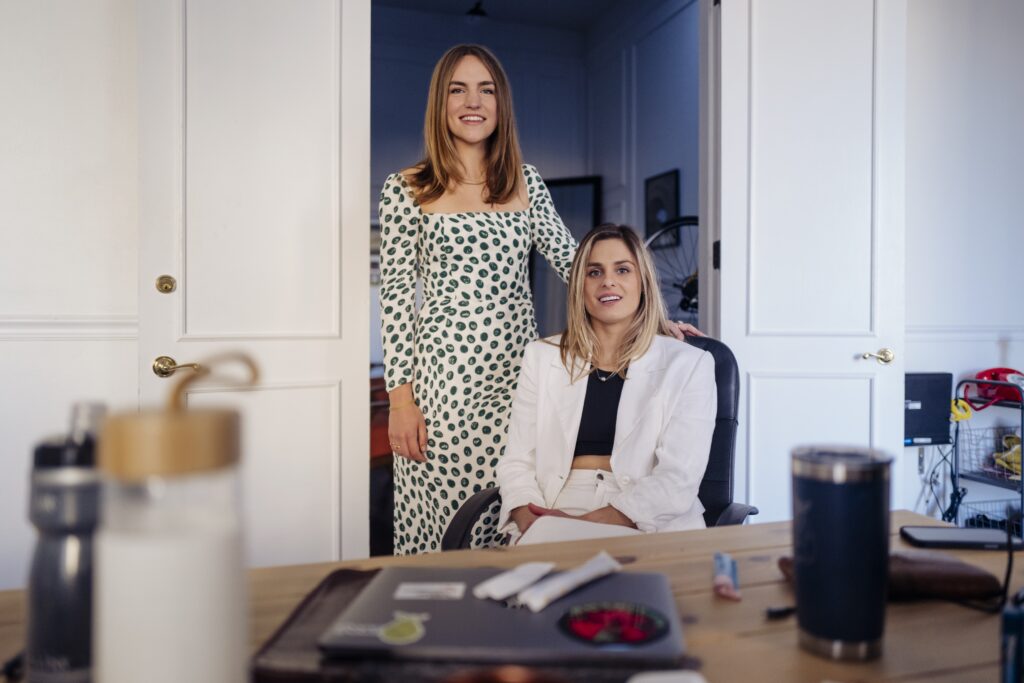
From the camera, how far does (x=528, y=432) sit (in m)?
1.80

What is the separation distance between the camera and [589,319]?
6.16 ft

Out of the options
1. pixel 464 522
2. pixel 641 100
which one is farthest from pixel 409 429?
pixel 641 100

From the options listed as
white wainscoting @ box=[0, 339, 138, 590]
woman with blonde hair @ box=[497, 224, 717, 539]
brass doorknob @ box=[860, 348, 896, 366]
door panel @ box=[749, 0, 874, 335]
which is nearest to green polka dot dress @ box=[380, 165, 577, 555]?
woman with blonde hair @ box=[497, 224, 717, 539]

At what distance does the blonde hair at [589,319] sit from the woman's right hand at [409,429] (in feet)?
1.66

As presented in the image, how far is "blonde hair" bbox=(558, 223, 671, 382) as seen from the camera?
1815mm

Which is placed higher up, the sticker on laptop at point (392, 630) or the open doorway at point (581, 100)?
the open doorway at point (581, 100)

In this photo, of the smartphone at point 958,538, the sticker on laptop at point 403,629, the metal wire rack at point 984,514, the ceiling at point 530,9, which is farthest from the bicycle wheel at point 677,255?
the sticker on laptop at point 403,629

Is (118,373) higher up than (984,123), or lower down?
lower down

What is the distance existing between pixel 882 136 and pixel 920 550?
218cm

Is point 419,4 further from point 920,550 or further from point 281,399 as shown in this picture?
point 920,550

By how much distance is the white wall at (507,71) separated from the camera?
557cm

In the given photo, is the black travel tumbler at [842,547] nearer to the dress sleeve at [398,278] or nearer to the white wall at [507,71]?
the dress sleeve at [398,278]

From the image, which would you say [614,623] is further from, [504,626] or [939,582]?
[939,582]

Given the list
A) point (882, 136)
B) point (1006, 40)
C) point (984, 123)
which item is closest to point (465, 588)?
point (882, 136)
